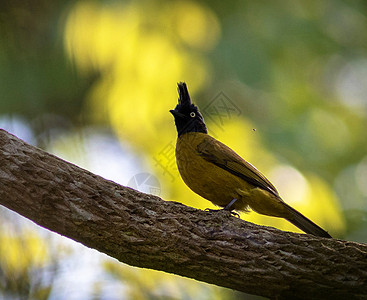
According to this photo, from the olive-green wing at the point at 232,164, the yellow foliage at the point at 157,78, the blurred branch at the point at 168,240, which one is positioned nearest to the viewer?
the blurred branch at the point at 168,240

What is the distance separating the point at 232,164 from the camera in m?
4.40

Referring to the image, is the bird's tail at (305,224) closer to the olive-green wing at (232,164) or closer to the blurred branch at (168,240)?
the olive-green wing at (232,164)

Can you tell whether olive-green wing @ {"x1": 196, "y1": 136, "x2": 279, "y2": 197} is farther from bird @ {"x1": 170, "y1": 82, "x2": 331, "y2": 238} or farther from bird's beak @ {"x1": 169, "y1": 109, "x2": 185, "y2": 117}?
bird's beak @ {"x1": 169, "y1": 109, "x2": 185, "y2": 117}

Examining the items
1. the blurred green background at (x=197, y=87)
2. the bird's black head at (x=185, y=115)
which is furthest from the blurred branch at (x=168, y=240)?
the bird's black head at (x=185, y=115)

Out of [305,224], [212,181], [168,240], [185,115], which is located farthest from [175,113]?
[168,240]

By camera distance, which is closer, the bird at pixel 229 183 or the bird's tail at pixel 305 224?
the bird's tail at pixel 305 224

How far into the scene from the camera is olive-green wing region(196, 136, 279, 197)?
430 centimetres

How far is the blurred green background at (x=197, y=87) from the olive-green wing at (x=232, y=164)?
2.10ft

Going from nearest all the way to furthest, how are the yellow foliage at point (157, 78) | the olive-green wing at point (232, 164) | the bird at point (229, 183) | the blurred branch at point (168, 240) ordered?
the blurred branch at point (168, 240) < the bird at point (229, 183) < the olive-green wing at point (232, 164) < the yellow foliage at point (157, 78)

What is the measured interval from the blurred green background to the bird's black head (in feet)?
0.99

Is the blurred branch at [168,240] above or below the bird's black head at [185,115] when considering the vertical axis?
below

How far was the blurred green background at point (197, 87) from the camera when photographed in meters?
3.95

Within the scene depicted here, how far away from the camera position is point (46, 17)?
4.75 m

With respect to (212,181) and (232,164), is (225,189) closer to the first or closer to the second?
(212,181)
